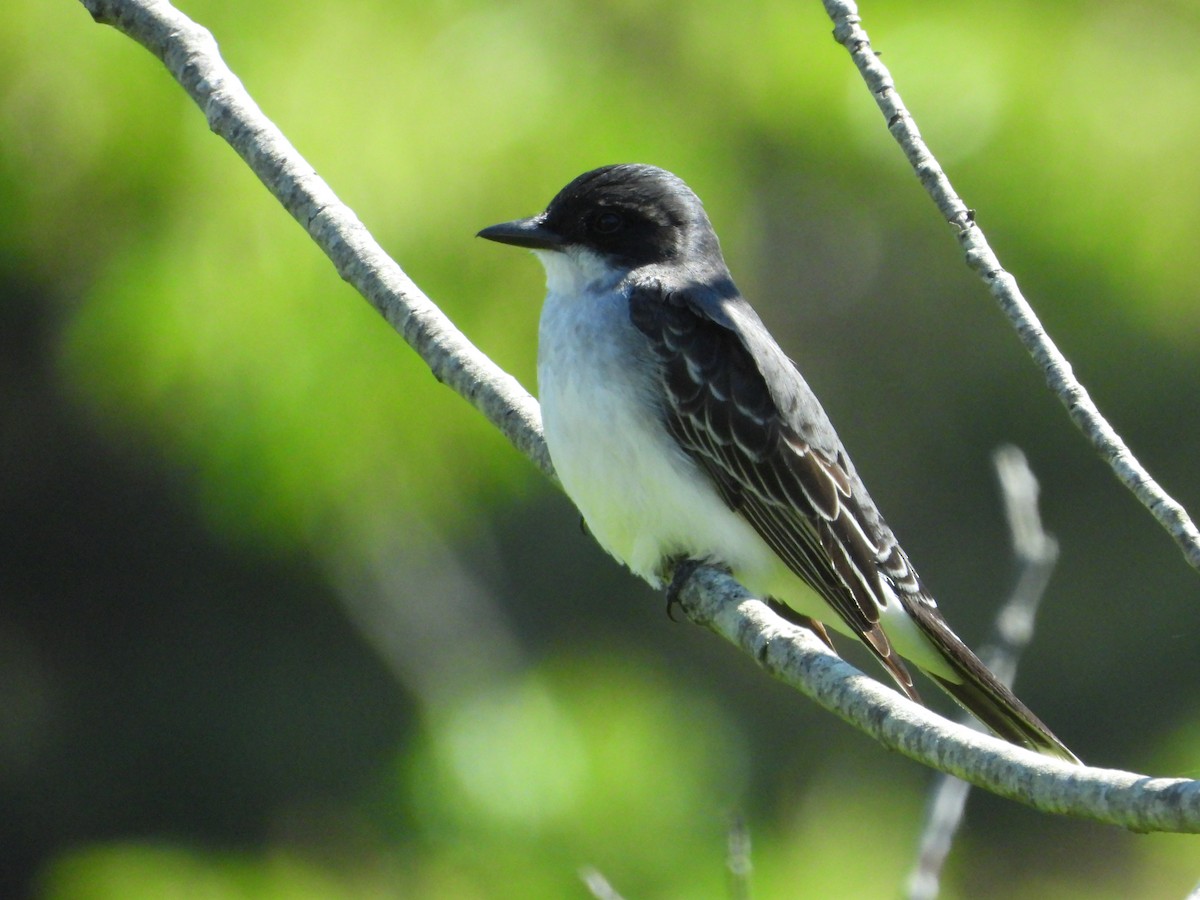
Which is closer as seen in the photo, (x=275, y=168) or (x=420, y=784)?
(x=275, y=168)

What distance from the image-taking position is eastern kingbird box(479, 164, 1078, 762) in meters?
3.05

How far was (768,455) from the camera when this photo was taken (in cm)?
321

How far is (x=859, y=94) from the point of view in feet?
12.6

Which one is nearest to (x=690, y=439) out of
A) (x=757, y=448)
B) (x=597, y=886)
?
(x=757, y=448)

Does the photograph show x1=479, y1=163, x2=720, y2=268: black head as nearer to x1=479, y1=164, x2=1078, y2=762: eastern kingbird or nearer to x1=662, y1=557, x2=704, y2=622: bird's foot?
A: x1=479, y1=164, x2=1078, y2=762: eastern kingbird

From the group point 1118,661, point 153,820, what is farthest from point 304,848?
point 1118,661

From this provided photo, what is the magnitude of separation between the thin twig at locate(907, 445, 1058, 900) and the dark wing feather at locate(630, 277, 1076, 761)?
365 millimetres

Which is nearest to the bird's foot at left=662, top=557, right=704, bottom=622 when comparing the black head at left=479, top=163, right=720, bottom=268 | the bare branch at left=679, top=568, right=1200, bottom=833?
the bare branch at left=679, top=568, right=1200, bottom=833

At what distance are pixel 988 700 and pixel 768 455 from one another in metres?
0.66

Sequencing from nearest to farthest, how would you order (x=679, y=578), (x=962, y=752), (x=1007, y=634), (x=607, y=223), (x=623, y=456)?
(x=962, y=752) → (x=1007, y=634) → (x=679, y=578) → (x=623, y=456) → (x=607, y=223)

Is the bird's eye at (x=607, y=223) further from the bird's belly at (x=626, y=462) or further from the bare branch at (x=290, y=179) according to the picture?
the bare branch at (x=290, y=179)

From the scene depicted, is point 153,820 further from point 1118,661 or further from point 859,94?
point 1118,661

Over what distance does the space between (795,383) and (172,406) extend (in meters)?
1.41

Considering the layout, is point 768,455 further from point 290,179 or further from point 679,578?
point 290,179
